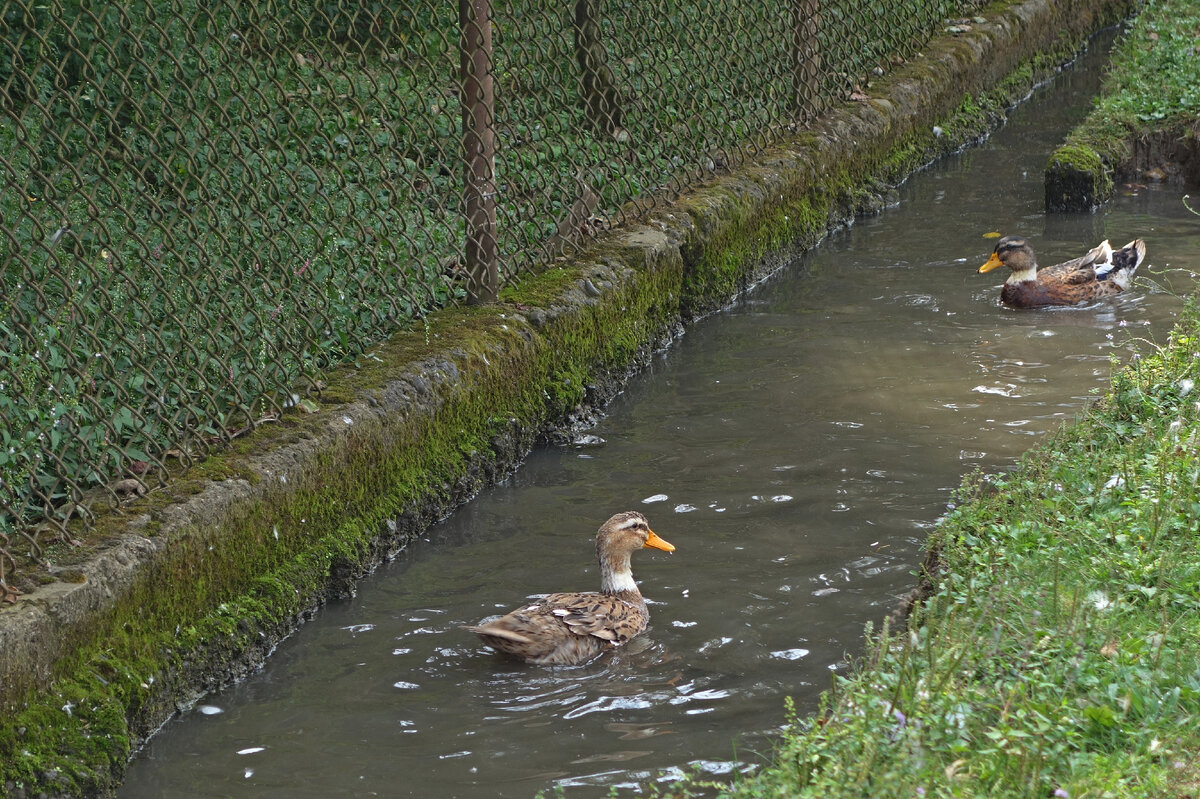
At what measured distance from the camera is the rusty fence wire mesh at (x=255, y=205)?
16.5ft

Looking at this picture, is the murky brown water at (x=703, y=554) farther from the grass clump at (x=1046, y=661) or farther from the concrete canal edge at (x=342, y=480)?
the grass clump at (x=1046, y=661)

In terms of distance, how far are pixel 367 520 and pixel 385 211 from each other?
3.01m

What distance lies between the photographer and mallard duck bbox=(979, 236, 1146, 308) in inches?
355

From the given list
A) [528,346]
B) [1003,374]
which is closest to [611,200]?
[528,346]

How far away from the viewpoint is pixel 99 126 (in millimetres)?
9477

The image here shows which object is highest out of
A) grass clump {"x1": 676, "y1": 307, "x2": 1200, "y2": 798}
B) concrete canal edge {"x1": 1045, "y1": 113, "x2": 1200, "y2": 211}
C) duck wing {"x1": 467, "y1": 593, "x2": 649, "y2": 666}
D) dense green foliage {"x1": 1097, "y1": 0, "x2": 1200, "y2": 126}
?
dense green foliage {"x1": 1097, "y1": 0, "x2": 1200, "y2": 126}

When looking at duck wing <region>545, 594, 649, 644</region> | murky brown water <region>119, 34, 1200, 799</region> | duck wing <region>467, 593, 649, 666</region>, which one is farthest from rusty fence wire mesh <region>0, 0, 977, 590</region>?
duck wing <region>545, 594, 649, 644</region>

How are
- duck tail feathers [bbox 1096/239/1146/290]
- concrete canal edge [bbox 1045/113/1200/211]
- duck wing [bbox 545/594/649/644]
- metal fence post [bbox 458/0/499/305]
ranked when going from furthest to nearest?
concrete canal edge [bbox 1045/113/1200/211], duck tail feathers [bbox 1096/239/1146/290], metal fence post [bbox 458/0/499/305], duck wing [bbox 545/594/649/644]

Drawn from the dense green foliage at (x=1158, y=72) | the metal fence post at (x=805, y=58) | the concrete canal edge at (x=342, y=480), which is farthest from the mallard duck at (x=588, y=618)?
the dense green foliage at (x=1158, y=72)

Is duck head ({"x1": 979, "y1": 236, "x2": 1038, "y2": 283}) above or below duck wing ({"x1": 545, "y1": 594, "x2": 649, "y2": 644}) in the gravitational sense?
above

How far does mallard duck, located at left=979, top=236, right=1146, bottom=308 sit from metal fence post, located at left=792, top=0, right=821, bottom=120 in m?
2.23

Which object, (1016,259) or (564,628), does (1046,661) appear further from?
(1016,259)

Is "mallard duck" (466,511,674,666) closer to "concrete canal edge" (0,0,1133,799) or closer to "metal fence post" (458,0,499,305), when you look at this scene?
"concrete canal edge" (0,0,1133,799)

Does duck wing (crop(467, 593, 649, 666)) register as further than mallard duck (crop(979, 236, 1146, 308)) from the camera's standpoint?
No
